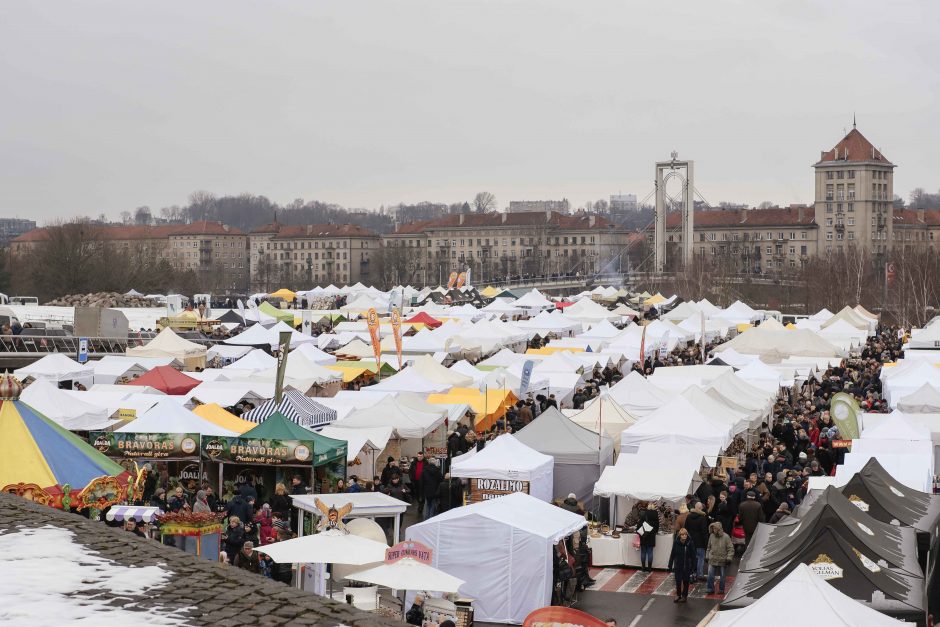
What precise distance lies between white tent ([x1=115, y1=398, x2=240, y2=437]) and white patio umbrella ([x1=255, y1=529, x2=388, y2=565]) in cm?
564

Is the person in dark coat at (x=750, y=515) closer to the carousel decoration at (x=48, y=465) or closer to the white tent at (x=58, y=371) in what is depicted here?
the carousel decoration at (x=48, y=465)

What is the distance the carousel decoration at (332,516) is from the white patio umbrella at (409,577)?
91 centimetres

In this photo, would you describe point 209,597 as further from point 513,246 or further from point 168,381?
point 513,246

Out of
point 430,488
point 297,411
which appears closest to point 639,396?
point 297,411

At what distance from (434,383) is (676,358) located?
13321mm

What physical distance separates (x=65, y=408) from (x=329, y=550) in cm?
897

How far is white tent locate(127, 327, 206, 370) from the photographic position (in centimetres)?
3150

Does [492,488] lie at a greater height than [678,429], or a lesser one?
lesser

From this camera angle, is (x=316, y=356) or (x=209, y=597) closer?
(x=209, y=597)

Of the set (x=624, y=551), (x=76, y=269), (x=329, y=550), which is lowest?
(x=624, y=551)

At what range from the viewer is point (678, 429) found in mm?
18312

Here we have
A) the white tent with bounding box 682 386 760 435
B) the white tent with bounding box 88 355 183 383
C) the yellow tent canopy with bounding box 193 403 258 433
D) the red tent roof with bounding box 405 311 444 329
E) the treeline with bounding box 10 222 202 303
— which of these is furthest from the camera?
the treeline with bounding box 10 222 202 303

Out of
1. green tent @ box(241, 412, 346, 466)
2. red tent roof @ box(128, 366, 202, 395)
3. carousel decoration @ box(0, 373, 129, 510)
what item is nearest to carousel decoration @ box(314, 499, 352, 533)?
carousel decoration @ box(0, 373, 129, 510)

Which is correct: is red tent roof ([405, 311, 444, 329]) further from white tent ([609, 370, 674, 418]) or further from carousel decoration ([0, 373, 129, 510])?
carousel decoration ([0, 373, 129, 510])
